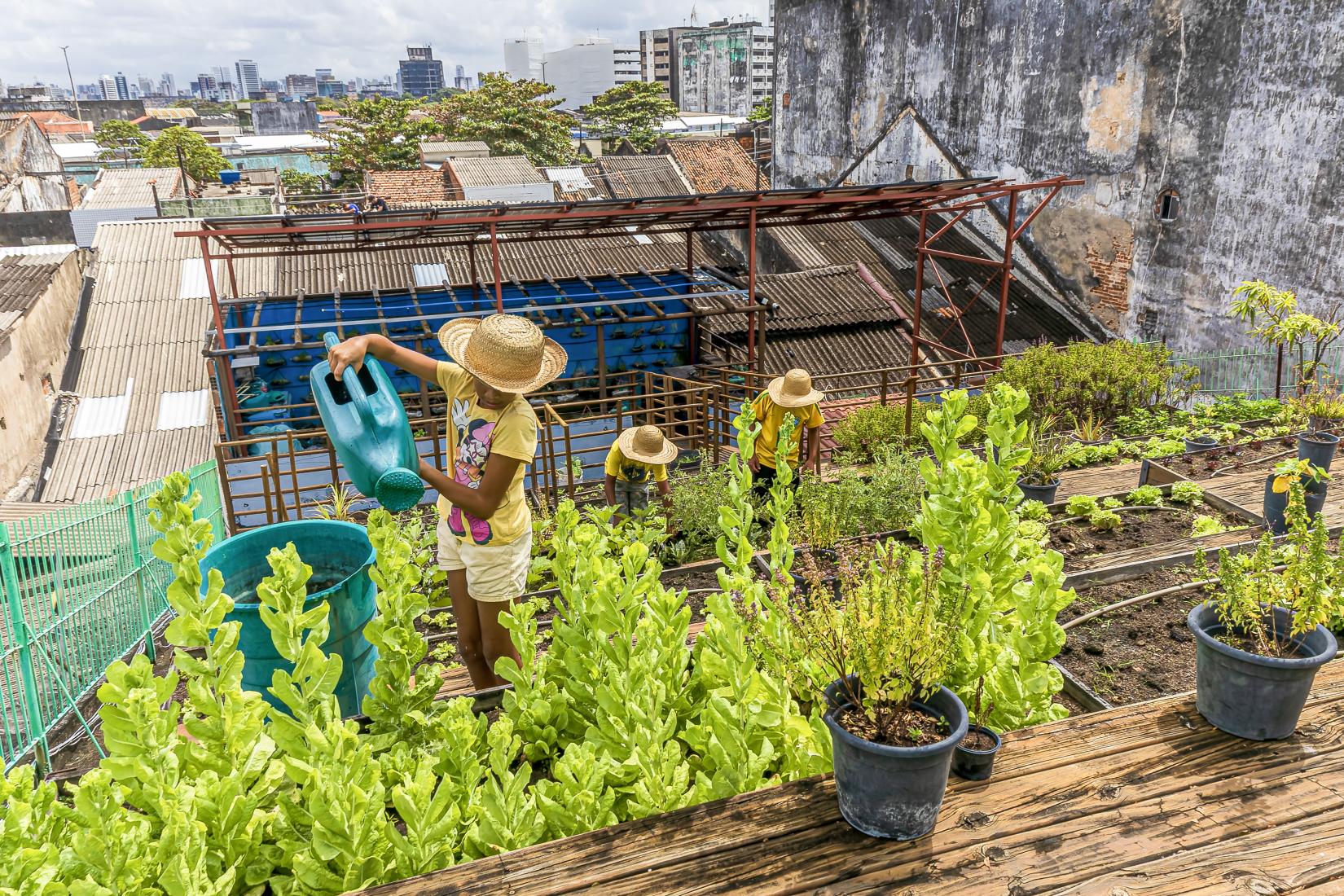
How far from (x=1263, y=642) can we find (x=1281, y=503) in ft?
10.7

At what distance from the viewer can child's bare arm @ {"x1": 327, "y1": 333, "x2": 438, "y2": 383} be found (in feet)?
11.3

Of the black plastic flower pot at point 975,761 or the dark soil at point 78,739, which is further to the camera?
the dark soil at point 78,739

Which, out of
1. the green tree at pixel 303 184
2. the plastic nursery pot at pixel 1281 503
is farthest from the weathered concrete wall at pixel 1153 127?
the green tree at pixel 303 184

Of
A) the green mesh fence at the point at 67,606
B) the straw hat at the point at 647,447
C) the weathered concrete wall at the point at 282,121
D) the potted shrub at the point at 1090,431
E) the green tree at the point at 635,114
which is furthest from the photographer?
the weathered concrete wall at the point at 282,121

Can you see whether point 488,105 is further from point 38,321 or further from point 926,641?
point 926,641

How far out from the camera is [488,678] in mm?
4125

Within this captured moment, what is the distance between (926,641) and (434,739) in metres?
1.89

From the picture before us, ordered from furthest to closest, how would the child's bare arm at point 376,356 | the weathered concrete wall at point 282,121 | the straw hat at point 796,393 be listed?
the weathered concrete wall at point 282,121, the straw hat at point 796,393, the child's bare arm at point 376,356

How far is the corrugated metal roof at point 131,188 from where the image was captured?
103 ft

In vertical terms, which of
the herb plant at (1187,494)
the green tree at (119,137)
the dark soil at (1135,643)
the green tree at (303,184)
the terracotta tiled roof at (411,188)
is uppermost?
the green tree at (119,137)

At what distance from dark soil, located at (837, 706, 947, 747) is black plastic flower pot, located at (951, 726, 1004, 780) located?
0.68 feet

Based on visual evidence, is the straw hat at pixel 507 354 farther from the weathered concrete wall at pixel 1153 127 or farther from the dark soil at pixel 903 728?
the weathered concrete wall at pixel 1153 127

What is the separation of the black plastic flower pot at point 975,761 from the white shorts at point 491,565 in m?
Result: 1.99

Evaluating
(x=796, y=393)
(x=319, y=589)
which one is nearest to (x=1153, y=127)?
(x=796, y=393)
